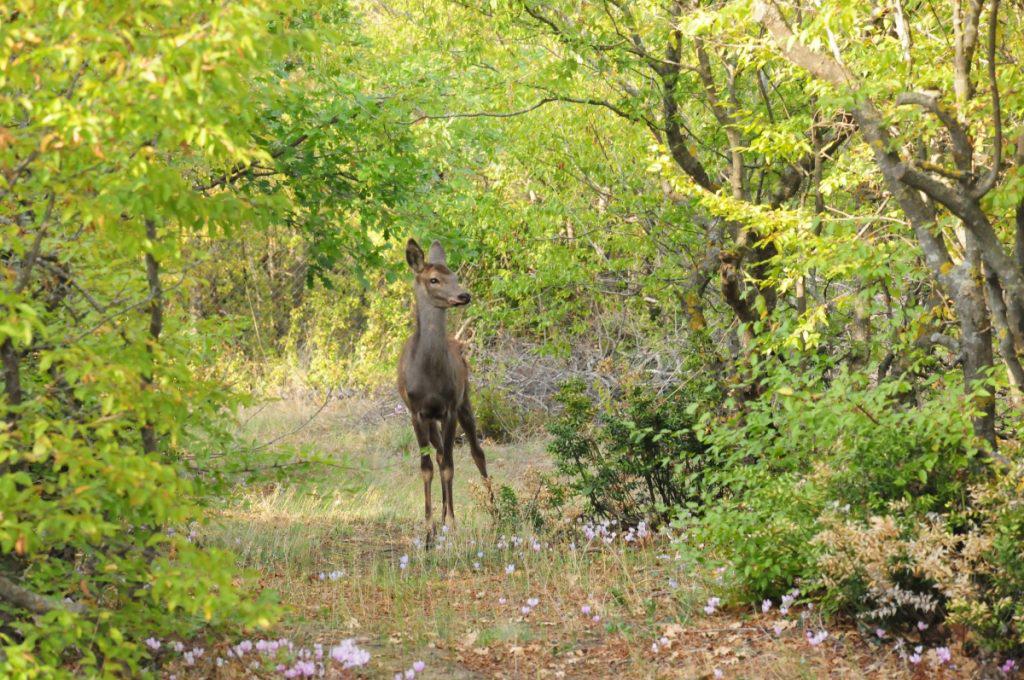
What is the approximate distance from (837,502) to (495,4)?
4.88 meters

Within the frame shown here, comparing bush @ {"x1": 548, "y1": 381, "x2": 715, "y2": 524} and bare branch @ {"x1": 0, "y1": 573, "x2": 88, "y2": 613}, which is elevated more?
bare branch @ {"x1": 0, "y1": 573, "x2": 88, "y2": 613}

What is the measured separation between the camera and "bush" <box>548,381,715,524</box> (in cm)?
957

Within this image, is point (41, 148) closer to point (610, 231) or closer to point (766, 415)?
point (766, 415)

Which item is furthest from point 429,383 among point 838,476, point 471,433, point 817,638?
point 817,638

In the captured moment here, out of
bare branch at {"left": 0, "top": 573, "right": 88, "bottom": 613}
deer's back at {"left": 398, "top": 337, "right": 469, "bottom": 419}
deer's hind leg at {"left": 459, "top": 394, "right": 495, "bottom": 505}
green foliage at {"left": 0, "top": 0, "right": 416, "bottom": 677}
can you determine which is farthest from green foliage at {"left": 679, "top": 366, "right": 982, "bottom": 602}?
deer's hind leg at {"left": 459, "top": 394, "right": 495, "bottom": 505}

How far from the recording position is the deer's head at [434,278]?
35.6ft

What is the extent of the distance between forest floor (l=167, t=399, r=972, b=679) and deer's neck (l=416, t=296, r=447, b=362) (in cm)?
154

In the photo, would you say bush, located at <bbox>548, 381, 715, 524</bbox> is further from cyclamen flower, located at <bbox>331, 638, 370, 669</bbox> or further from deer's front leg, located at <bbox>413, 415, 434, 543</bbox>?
cyclamen flower, located at <bbox>331, 638, 370, 669</bbox>

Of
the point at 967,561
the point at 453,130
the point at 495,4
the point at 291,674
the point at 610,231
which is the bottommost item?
the point at 291,674

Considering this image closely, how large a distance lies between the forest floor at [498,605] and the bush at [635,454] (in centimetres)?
39

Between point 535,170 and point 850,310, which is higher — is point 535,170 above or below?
above

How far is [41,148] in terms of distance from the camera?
12.4ft

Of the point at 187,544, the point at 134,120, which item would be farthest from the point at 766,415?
the point at 134,120

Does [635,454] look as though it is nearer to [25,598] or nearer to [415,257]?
[415,257]
